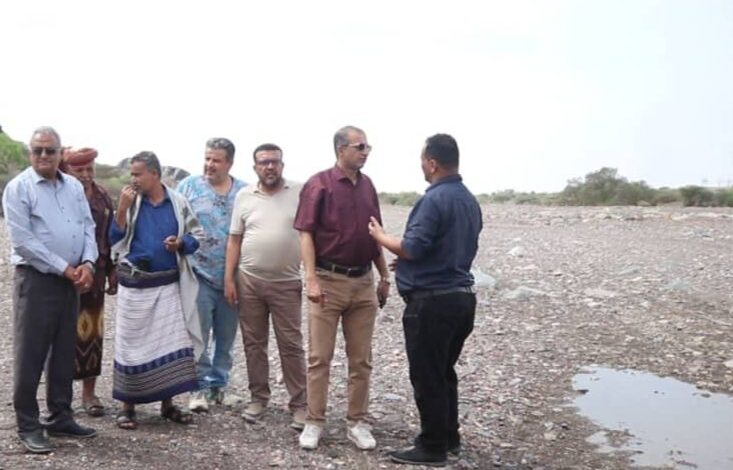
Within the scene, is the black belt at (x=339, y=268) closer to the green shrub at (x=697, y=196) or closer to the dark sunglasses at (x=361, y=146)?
the dark sunglasses at (x=361, y=146)

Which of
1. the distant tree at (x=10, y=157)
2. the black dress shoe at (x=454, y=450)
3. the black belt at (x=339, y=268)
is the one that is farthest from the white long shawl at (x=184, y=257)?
the distant tree at (x=10, y=157)

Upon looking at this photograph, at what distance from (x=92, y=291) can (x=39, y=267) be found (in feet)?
2.47

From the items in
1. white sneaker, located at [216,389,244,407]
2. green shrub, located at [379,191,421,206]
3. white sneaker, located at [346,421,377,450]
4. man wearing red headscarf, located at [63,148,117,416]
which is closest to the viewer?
white sneaker, located at [346,421,377,450]

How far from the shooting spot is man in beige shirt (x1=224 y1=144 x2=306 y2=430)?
18.6ft

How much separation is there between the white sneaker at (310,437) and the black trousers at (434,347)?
635 millimetres

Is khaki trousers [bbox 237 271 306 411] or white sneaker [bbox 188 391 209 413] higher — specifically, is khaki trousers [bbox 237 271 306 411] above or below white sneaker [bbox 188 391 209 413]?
above

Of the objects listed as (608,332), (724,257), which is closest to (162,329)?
(608,332)

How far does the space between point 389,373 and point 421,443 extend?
232 centimetres

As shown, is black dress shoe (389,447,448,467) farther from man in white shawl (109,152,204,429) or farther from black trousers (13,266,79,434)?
black trousers (13,266,79,434)

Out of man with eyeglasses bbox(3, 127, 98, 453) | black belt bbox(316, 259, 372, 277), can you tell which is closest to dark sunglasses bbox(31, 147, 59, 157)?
man with eyeglasses bbox(3, 127, 98, 453)

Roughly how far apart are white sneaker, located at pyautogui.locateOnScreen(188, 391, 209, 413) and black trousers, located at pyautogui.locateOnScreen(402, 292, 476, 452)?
1615mm

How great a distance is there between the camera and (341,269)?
209 inches

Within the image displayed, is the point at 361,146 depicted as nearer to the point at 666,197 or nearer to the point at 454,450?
the point at 454,450

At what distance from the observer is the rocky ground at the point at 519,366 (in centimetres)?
516
